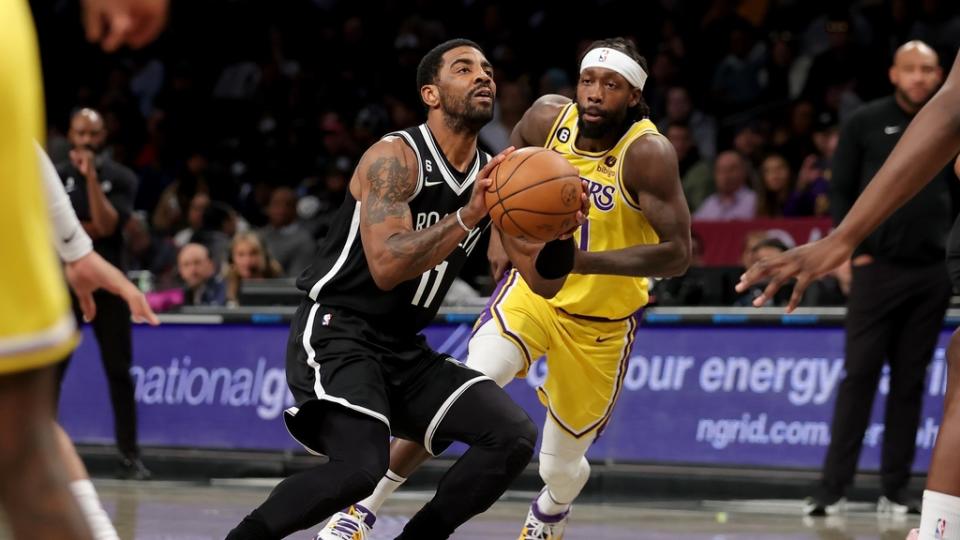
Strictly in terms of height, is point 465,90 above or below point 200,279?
above

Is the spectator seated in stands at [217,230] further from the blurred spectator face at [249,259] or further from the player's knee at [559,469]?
the player's knee at [559,469]

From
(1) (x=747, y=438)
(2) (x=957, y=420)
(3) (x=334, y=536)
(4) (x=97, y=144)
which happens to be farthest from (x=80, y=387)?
(2) (x=957, y=420)

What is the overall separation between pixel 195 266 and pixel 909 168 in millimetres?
8528

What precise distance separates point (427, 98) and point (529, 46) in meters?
9.93

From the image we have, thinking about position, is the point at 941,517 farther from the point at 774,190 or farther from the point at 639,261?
the point at 774,190

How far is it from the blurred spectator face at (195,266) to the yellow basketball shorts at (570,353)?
17.7 feet

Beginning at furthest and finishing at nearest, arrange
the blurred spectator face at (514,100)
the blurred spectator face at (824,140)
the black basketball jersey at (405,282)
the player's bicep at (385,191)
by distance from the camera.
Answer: the blurred spectator face at (514,100) < the blurred spectator face at (824,140) < the black basketball jersey at (405,282) < the player's bicep at (385,191)

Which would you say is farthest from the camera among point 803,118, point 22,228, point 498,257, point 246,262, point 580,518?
point 803,118

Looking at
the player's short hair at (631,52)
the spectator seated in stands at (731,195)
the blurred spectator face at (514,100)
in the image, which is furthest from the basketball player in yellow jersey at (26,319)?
the blurred spectator face at (514,100)

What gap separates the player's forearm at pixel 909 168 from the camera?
3525mm

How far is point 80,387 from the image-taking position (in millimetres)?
10703

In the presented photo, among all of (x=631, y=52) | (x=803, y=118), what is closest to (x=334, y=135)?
(x=803, y=118)

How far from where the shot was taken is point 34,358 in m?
2.64

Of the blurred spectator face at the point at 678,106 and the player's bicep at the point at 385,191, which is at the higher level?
the player's bicep at the point at 385,191
